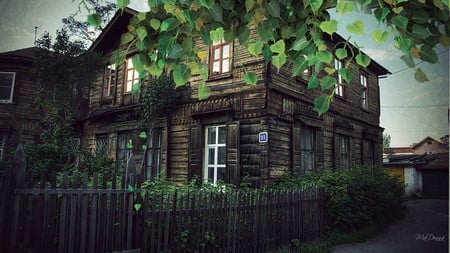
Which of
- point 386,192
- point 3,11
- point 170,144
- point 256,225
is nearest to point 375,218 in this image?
point 386,192

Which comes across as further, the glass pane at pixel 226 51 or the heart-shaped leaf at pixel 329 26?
the glass pane at pixel 226 51

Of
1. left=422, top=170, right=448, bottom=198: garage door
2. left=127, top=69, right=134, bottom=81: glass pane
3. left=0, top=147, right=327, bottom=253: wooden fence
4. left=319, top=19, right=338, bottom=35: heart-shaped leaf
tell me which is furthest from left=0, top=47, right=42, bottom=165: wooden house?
→ left=422, top=170, right=448, bottom=198: garage door

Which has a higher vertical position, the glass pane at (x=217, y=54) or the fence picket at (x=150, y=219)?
the glass pane at (x=217, y=54)

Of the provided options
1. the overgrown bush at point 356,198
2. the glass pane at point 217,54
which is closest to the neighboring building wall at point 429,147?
the overgrown bush at point 356,198

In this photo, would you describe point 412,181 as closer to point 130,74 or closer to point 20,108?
point 20,108

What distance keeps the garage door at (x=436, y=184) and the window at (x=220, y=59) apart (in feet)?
13.0

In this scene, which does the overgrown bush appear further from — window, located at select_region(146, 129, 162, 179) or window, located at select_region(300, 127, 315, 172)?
window, located at select_region(146, 129, 162, 179)

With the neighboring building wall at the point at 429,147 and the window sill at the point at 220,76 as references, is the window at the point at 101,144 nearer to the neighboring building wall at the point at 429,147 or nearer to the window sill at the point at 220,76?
the window sill at the point at 220,76

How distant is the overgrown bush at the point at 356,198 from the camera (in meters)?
4.47

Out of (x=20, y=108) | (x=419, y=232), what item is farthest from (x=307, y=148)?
(x=20, y=108)

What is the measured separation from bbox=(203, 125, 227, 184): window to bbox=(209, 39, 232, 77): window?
3.33 feet

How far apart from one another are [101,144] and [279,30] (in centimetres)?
356

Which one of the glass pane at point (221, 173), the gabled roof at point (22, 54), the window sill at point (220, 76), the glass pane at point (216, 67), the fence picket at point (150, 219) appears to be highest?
Result: the glass pane at point (216, 67)

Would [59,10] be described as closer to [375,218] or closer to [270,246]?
[270,246]
